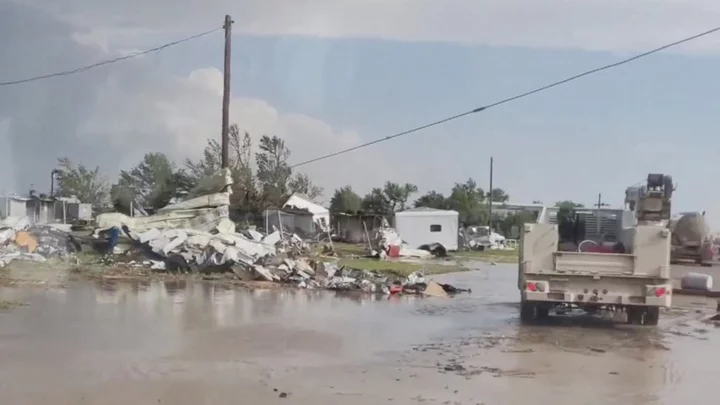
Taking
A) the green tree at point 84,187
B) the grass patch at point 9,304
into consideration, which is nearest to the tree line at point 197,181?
the green tree at point 84,187

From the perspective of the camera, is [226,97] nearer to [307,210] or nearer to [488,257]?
[307,210]

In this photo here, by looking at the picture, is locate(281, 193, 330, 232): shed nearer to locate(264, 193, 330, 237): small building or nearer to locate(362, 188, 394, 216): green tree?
locate(264, 193, 330, 237): small building

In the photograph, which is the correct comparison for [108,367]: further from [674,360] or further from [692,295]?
[692,295]

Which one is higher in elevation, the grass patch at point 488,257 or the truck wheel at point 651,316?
the truck wheel at point 651,316

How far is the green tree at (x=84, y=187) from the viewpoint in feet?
149

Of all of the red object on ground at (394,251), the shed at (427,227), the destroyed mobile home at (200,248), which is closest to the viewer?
the destroyed mobile home at (200,248)

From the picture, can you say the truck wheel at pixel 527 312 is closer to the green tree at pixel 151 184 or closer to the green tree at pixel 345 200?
the green tree at pixel 151 184

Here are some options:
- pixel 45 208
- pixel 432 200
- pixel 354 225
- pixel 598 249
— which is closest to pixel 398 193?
pixel 432 200

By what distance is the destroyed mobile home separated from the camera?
2398 centimetres

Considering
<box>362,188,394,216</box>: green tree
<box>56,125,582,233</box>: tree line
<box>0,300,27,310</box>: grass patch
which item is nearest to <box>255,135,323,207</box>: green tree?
<box>56,125,582,233</box>: tree line

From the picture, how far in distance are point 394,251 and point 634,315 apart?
25.5 meters

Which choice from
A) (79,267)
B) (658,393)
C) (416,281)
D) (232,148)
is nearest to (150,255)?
(79,267)

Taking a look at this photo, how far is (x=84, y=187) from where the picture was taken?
48031mm

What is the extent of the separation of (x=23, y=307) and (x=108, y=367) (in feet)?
21.6
